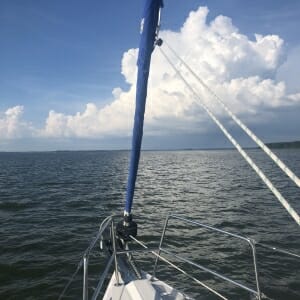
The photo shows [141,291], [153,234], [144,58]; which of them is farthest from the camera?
[153,234]

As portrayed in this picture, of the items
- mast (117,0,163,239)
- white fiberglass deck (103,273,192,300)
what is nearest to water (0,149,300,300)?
white fiberglass deck (103,273,192,300)

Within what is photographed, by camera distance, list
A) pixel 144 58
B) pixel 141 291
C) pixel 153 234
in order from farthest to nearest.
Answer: pixel 153 234, pixel 144 58, pixel 141 291

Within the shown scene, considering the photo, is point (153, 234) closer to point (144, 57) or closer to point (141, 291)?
point (141, 291)

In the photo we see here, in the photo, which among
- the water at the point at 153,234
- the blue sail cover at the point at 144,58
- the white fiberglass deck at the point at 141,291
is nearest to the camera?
the white fiberglass deck at the point at 141,291

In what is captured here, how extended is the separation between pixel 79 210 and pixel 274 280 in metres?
14.1

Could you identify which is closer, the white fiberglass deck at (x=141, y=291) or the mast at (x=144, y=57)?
the white fiberglass deck at (x=141, y=291)

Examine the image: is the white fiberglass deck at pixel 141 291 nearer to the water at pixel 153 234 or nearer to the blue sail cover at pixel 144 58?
the blue sail cover at pixel 144 58

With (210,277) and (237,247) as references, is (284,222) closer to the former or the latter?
(237,247)

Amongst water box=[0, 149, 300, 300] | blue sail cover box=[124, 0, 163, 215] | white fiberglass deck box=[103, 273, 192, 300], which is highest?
blue sail cover box=[124, 0, 163, 215]

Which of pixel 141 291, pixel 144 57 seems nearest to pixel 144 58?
pixel 144 57

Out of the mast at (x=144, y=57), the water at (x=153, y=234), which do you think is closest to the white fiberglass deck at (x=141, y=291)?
the mast at (x=144, y=57)

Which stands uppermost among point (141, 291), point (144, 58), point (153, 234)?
point (144, 58)

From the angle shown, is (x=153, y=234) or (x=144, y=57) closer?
(x=144, y=57)

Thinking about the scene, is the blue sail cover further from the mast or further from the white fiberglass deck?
the white fiberglass deck
